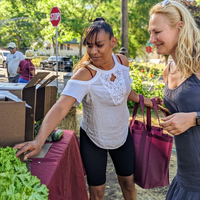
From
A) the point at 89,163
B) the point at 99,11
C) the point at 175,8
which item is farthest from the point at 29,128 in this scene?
the point at 99,11

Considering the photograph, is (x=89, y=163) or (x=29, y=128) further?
(x=89, y=163)

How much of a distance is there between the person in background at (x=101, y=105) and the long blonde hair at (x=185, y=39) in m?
0.47

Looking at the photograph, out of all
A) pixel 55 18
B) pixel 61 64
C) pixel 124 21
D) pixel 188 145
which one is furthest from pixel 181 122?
pixel 61 64

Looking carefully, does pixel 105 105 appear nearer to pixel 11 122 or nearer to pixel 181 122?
pixel 181 122

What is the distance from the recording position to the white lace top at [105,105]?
163 centimetres

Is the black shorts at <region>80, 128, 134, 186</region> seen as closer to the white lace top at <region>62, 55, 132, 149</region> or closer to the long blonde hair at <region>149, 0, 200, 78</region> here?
the white lace top at <region>62, 55, 132, 149</region>

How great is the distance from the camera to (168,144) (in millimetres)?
1844

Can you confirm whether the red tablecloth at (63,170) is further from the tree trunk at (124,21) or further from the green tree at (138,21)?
the green tree at (138,21)

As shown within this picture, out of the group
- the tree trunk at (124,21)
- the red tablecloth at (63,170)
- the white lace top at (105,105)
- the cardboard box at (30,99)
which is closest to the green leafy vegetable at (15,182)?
the cardboard box at (30,99)

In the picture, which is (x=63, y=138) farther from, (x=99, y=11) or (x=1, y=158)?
(x=99, y=11)

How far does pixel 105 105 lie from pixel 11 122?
0.72m

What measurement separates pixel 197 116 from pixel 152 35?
551 millimetres

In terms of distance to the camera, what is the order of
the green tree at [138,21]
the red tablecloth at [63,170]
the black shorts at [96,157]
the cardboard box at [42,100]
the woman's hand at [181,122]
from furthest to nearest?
1. the green tree at [138,21]
2. the black shorts at [96,157]
3. the cardboard box at [42,100]
4. the red tablecloth at [63,170]
5. the woman's hand at [181,122]

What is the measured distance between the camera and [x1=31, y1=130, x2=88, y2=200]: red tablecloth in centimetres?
146
